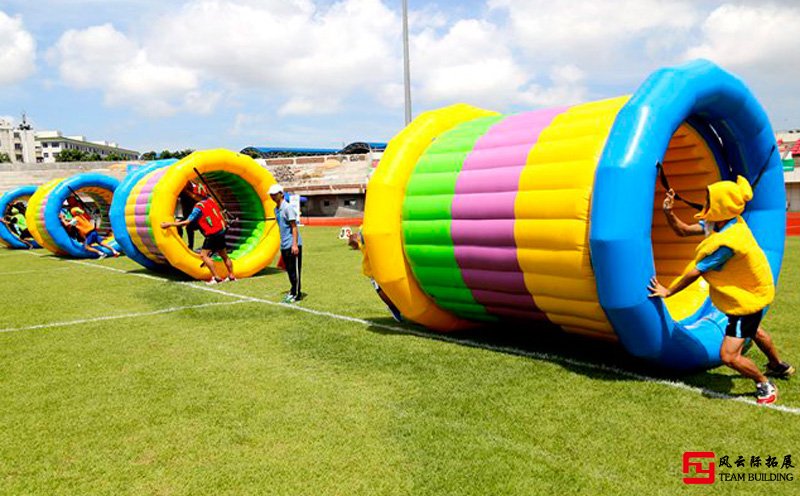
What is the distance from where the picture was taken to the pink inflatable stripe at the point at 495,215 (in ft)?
16.6

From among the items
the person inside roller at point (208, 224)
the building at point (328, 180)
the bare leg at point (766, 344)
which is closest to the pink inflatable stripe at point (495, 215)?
the bare leg at point (766, 344)

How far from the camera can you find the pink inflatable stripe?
16.6ft

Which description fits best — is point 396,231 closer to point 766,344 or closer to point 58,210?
point 766,344

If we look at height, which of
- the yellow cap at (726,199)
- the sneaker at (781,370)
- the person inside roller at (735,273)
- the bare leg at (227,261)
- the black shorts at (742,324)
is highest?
the yellow cap at (726,199)

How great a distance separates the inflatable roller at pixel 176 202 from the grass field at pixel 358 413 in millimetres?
3337

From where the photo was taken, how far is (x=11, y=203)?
20000 millimetres

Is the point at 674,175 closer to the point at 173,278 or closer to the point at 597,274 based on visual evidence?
the point at 597,274

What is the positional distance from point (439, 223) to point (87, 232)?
1331 cm

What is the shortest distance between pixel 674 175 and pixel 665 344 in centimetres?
203

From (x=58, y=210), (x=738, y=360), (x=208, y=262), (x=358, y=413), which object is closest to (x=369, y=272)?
(x=358, y=413)

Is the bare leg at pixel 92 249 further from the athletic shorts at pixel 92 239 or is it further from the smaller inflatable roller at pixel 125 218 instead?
the smaller inflatable roller at pixel 125 218

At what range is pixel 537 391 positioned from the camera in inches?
178

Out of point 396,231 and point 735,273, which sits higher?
point 396,231

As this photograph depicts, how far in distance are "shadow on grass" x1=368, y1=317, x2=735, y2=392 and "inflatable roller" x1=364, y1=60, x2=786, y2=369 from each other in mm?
159
